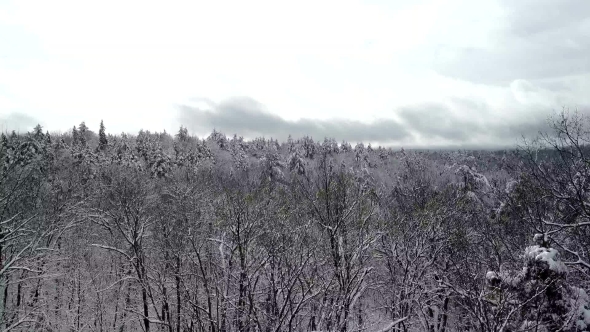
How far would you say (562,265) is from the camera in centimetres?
1252

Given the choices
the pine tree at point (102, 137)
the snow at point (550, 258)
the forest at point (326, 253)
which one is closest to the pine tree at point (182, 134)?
the pine tree at point (102, 137)

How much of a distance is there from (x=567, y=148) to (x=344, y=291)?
37.8ft

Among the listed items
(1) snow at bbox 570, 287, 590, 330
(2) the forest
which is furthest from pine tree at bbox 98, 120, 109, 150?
(1) snow at bbox 570, 287, 590, 330

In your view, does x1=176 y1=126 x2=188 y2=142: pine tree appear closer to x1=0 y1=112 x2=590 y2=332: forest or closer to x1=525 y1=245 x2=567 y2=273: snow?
x1=0 y1=112 x2=590 y2=332: forest

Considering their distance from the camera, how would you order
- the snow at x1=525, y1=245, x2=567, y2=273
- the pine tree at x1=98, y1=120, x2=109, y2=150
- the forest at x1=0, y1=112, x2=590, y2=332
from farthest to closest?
1. the pine tree at x1=98, y1=120, x2=109, y2=150
2. the forest at x1=0, y1=112, x2=590, y2=332
3. the snow at x1=525, y1=245, x2=567, y2=273

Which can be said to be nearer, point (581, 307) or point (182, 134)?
point (581, 307)

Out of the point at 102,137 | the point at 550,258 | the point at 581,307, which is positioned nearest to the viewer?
the point at 550,258

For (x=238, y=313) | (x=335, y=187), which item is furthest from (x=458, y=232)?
(x=238, y=313)

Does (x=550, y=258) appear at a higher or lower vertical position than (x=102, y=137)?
lower

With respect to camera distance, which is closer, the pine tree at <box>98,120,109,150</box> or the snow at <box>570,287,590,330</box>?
the snow at <box>570,287,590,330</box>

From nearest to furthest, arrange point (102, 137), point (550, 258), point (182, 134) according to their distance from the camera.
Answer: point (550, 258) < point (102, 137) < point (182, 134)

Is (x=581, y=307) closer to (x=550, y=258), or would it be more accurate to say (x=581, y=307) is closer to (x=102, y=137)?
(x=550, y=258)

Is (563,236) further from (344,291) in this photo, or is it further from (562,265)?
(344,291)

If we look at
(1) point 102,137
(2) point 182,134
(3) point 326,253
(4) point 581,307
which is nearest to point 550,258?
(4) point 581,307
